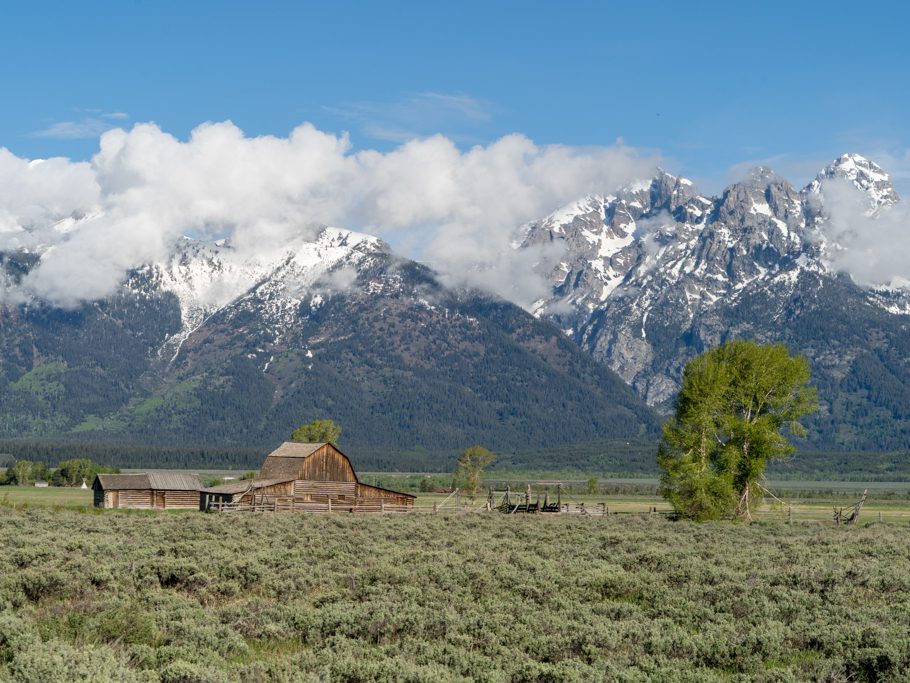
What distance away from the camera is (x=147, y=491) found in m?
99.8

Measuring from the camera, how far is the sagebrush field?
18.2 meters

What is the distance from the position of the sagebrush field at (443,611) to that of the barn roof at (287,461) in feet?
145

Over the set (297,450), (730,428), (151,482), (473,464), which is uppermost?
(730,428)

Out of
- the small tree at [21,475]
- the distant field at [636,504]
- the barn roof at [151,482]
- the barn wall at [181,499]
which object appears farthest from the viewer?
the small tree at [21,475]

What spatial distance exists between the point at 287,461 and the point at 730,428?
1439 inches

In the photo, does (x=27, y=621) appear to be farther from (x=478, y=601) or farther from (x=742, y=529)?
(x=742, y=529)

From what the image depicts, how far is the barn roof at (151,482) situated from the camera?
98500 mm

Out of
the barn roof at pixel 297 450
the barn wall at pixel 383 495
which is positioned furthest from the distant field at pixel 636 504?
the barn roof at pixel 297 450

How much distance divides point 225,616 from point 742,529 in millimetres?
36467

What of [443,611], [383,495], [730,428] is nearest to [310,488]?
[383,495]

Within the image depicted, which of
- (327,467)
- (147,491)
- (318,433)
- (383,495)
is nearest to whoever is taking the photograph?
(383,495)

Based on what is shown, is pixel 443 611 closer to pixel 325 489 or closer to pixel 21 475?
pixel 325 489

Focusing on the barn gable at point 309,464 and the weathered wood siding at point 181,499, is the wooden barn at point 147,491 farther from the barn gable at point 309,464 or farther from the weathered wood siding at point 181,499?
the barn gable at point 309,464

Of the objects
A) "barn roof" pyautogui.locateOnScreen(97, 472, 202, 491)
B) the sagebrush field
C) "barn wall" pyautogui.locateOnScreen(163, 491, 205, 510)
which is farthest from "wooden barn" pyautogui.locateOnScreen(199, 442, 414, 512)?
the sagebrush field
